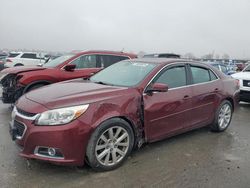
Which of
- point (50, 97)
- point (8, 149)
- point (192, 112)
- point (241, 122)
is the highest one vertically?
point (50, 97)

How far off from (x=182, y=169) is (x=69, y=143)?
1.66 m

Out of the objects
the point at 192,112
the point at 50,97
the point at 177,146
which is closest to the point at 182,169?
the point at 177,146

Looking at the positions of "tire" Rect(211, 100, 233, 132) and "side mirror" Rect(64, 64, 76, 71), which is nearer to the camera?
"tire" Rect(211, 100, 233, 132)

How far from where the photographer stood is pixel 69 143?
3.55 metres

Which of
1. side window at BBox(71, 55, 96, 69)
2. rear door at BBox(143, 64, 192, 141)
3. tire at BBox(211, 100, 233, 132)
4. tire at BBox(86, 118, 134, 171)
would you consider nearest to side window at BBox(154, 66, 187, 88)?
rear door at BBox(143, 64, 192, 141)

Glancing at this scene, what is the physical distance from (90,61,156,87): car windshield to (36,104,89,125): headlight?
1184 millimetres

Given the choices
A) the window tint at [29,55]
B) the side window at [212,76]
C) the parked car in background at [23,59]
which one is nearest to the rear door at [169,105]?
the side window at [212,76]

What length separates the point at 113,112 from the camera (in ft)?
12.8

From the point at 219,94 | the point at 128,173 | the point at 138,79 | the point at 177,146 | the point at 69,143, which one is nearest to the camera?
the point at 69,143

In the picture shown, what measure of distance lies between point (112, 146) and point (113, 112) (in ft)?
1.60

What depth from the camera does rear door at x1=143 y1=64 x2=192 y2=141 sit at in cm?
434

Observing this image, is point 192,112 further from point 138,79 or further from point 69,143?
point 69,143

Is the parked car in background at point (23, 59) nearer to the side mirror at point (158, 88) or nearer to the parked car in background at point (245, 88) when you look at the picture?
the parked car in background at point (245, 88)

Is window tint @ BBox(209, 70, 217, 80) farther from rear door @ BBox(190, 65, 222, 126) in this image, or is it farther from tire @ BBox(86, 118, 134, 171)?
tire @ BBox(86, 118, 134, 171)
